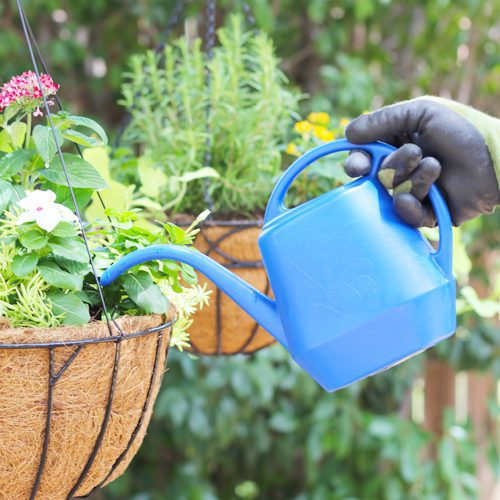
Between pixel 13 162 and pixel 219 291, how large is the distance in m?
0.33

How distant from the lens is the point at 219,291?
960mm

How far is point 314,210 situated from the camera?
0.62 metres

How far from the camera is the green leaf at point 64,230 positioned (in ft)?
2.10

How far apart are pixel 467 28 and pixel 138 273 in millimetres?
2129

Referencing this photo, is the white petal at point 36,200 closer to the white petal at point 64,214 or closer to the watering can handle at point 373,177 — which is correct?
the white petal at point 64,214

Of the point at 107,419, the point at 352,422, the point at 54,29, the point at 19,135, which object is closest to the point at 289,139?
the point at 19,135

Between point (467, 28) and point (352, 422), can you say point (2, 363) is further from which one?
point (467, 28)

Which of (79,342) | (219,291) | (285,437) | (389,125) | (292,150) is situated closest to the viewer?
(79,342)

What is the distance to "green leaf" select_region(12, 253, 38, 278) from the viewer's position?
63 cm

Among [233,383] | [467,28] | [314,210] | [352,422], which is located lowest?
[352,422]

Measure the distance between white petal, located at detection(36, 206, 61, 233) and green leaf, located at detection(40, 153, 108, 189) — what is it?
0.08 meters

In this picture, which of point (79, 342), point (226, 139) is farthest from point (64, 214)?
point (226, 139)

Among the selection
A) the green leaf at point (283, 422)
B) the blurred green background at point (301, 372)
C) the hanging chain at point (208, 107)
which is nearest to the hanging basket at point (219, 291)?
the hanging chain at point (208, 107)

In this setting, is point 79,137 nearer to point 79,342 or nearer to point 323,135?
point 79,342
